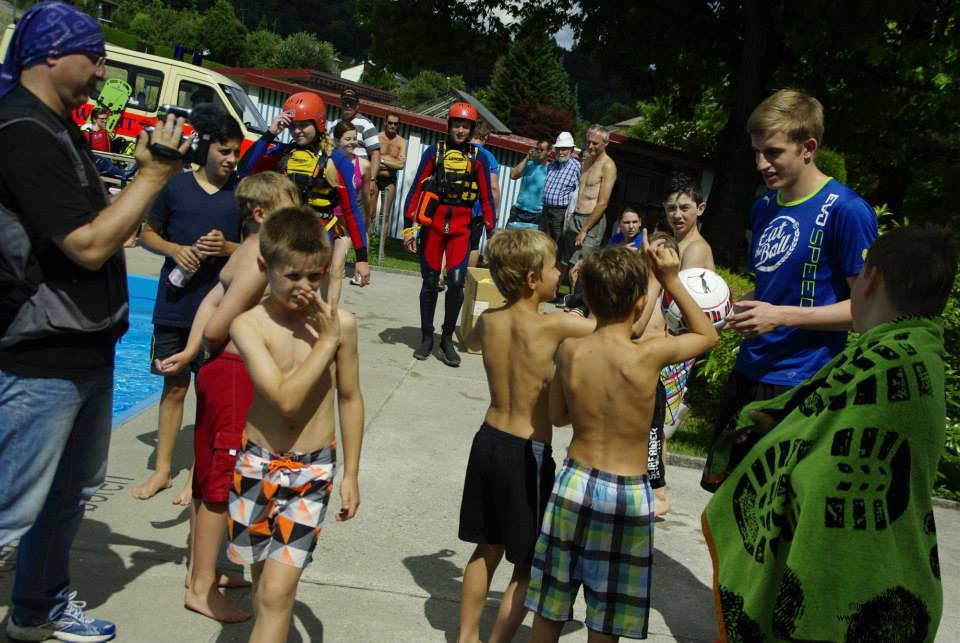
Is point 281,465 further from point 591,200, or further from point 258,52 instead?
point 258,52

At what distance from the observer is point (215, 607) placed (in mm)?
3715

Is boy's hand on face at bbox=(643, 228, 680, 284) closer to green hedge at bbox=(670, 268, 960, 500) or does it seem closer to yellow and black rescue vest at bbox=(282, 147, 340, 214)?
green hedge at bbox=(670, 268, 960, 500)

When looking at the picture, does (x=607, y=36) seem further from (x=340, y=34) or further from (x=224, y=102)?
(x=340, y=34)

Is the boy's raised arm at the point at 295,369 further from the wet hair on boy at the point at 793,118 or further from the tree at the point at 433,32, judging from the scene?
the tree at the point at 433,32

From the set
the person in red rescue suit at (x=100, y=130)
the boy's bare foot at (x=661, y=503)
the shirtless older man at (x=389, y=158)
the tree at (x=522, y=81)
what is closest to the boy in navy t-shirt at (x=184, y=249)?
the boy's bare foot at (x=661, y=503)

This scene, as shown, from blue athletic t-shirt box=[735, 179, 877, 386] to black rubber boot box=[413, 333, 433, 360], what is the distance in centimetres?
504

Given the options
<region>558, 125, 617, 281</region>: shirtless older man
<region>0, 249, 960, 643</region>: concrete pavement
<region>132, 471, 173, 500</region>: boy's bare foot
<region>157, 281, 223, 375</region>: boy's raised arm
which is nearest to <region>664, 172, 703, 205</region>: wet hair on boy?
<region>0, 249, 960, 643</region>: concrete pavement

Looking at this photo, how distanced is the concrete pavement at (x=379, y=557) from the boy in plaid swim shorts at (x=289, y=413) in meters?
0.75

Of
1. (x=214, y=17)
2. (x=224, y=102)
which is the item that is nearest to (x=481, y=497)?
(x=224, y=102)

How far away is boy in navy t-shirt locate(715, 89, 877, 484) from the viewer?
3527mm

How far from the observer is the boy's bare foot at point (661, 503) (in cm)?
538

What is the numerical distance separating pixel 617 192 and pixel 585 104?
360ft

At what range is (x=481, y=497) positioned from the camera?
141 inches

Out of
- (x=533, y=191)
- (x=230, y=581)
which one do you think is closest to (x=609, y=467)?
(x=230, y=581)
